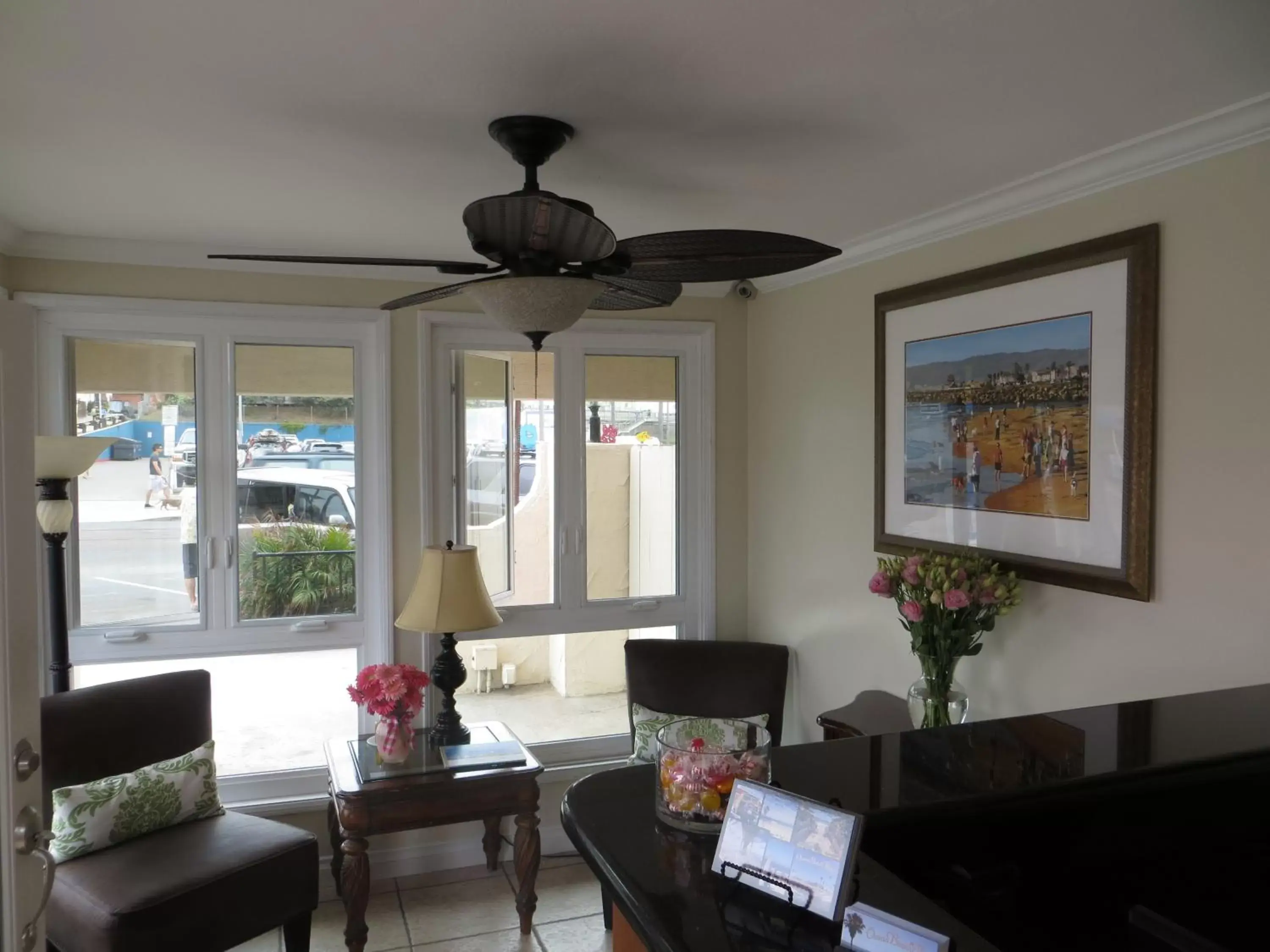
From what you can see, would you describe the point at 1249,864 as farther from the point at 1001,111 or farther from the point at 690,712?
the point at 690,712

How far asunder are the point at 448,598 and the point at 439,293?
148 centimetres

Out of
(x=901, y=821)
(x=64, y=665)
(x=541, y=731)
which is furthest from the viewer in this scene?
(x=541, y=731)

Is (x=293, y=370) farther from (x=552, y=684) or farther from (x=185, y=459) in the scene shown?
(x=552, y=684)

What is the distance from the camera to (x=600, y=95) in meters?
1.83

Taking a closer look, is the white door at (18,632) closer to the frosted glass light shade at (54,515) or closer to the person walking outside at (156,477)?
the frosted glass light shade at (54,515)

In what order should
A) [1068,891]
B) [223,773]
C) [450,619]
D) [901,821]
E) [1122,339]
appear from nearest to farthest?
1. [901,821]
2. [1068,891]
3. [1122,339]
4. [450,619]
5. [223,773]

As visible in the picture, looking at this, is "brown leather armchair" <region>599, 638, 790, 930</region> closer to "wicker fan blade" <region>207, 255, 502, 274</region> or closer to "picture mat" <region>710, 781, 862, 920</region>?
"wicker fan blade" <region>207, 255, 502, 274</region>

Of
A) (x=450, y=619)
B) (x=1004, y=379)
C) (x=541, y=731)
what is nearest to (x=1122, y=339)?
(x=1004, y=379)

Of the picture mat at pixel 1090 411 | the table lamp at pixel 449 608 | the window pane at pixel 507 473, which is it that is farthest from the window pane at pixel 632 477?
the picture mat at pixel 1090 411

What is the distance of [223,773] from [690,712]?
1.77 meters

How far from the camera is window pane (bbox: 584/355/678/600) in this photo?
3.88 meters

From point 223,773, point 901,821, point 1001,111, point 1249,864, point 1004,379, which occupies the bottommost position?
point 223,773

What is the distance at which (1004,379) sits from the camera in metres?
2.56

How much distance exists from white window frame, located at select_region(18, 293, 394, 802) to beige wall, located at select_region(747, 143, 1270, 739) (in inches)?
65.3
